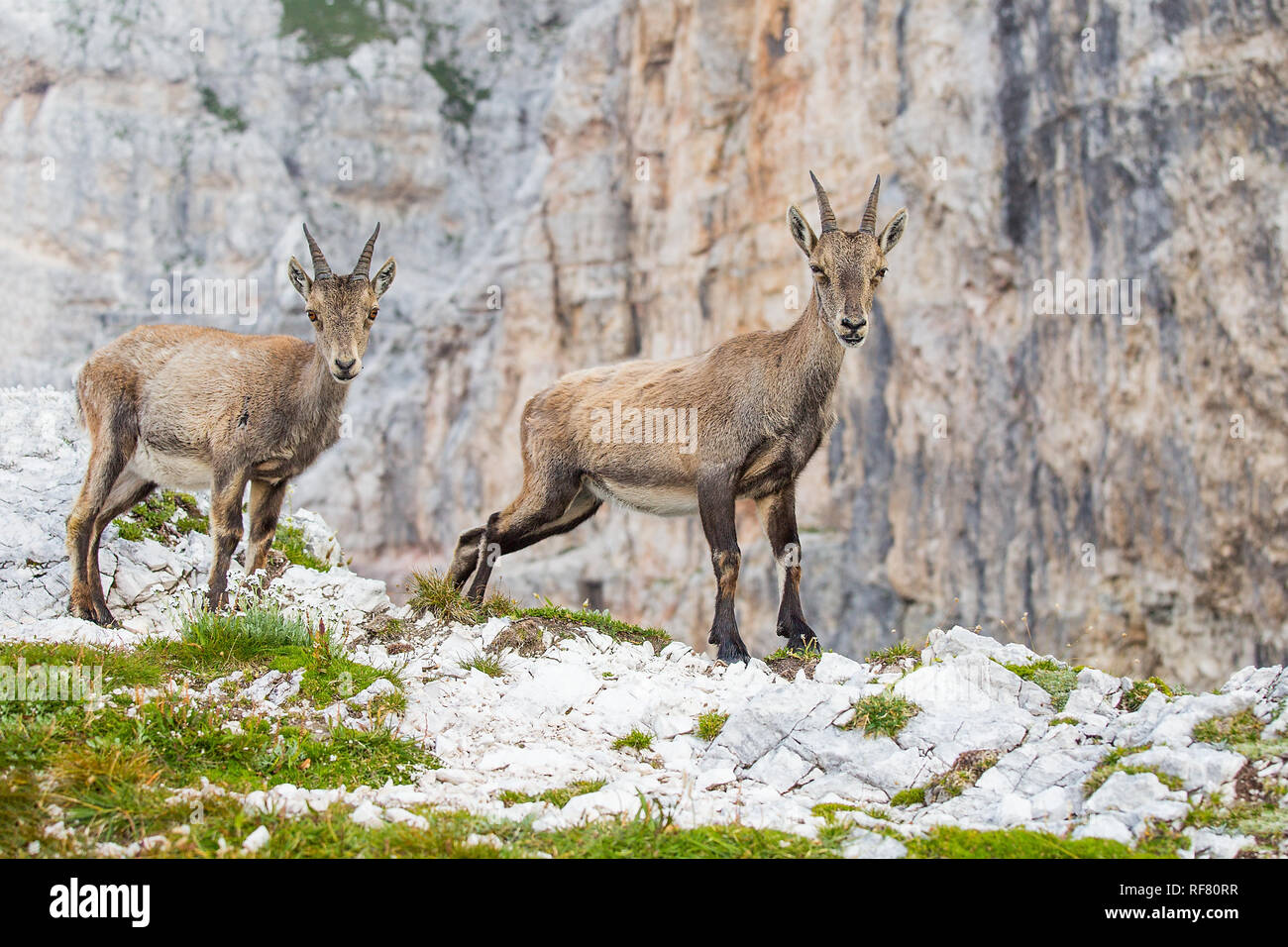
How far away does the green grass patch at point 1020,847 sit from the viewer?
614 centimetres

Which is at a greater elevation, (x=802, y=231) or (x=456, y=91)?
(x=456, y=91)

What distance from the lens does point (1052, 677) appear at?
361 inches

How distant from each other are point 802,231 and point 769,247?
3147 centimetres

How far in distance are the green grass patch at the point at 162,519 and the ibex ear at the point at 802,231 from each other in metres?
7.53

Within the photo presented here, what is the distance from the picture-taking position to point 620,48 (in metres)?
52.9

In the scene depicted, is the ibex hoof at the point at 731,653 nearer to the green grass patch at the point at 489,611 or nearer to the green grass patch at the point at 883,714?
the green grass patch at the point at 489,611

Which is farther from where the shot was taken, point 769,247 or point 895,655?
point 769,247

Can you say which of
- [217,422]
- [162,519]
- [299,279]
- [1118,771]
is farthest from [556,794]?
[162,519]

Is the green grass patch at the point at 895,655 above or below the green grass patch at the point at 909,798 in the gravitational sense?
above

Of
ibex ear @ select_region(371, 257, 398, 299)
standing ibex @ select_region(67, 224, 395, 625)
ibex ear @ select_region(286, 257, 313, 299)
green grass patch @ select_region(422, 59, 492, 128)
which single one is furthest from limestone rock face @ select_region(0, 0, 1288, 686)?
ibex ear @ select_region(371, 257, 398, 299)

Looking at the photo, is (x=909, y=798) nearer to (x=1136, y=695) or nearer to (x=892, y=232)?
A: (x=1136, y=695)

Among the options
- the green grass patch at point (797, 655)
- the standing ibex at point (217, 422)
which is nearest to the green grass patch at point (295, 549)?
the standing ibex at point (217, 422)
